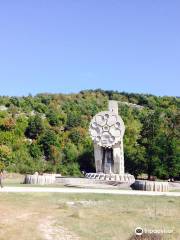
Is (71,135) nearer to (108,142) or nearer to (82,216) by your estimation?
(108,142)

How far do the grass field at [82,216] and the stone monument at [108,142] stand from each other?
12981mm

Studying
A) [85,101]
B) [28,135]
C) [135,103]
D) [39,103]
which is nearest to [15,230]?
[28,135]

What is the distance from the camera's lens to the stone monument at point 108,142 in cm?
4059

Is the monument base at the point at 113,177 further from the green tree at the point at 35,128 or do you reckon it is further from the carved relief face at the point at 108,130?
the green tree at the point at 35,128

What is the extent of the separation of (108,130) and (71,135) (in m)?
29.8

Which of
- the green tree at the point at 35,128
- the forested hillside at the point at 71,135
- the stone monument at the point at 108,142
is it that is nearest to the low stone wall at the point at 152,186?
the stone monument at the point at 108,142

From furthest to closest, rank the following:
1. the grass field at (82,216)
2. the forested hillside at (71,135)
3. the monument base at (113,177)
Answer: the forested hillside at (71,135) < the monument base at (113,177) < the grass field at (82,216)

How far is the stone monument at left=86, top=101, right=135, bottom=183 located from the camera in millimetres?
40594

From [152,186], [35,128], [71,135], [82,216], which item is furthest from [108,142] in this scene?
[35,128]
